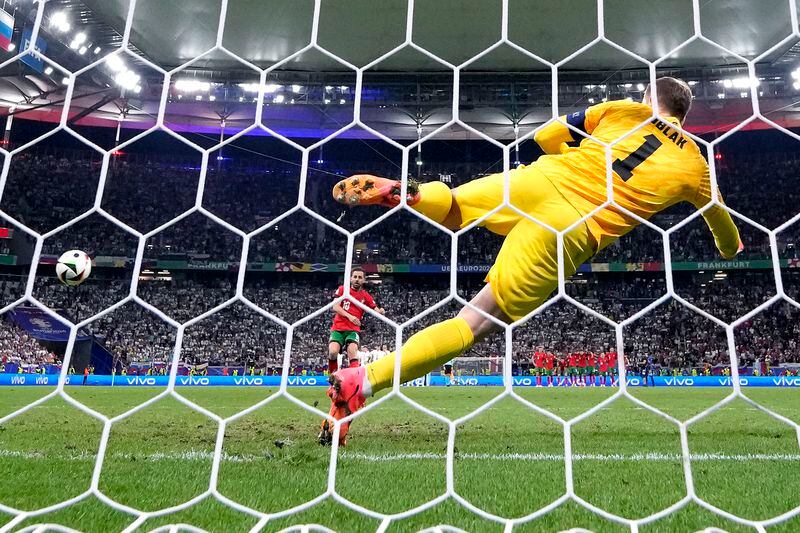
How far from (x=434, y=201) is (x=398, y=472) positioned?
96cm

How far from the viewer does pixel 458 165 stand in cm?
1781

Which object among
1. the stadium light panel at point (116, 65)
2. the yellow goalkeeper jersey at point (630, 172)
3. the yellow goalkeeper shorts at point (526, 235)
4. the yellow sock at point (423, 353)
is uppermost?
the stadium light panel at point (116, 65)

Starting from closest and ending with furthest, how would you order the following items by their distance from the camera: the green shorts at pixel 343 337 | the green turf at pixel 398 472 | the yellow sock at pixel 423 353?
1. the green turf at pixel 398 472
2. the yellow sock at pixel 423 353
3. the green shorts at pixel 343 337

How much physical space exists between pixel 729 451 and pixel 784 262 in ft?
48.4

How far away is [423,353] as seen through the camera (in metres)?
1.78

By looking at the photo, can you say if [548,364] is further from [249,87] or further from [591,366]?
[249,87]

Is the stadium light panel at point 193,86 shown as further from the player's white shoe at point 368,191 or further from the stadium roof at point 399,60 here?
the player's white shoe at point 368,191

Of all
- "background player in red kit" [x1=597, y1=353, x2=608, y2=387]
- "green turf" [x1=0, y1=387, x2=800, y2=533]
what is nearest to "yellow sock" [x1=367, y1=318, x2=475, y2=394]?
"green turf" [x1=0, y1=387, x2=800, y2=533]

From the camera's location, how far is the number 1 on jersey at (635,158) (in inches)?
80.0

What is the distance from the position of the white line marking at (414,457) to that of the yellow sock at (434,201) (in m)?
1.00

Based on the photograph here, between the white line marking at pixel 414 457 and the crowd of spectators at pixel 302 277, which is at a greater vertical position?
the crowd of spectators at pixel 302 277

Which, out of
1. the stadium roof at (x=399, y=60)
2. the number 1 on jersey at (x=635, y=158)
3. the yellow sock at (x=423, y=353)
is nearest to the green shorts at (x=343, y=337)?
the yellow sock at (x=423, y=353)

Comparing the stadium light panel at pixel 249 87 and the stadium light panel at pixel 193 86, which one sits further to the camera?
the stadium light panel at pixel 249 87

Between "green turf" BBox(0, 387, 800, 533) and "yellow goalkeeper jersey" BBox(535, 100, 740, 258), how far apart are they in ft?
2.96
